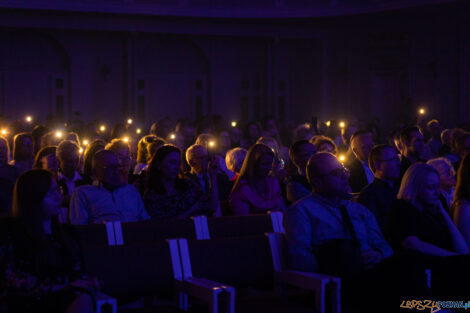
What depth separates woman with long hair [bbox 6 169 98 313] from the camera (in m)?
4.38

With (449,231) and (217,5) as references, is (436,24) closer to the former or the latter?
(217,5)

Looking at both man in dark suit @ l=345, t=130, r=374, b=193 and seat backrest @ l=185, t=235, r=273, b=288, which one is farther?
man in dark suit @ l=345, t=130, r=374, b=193

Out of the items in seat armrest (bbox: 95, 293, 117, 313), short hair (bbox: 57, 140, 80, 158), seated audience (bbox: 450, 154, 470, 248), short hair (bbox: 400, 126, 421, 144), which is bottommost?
seat armrest (bbox: 95, 293, 117, 313)

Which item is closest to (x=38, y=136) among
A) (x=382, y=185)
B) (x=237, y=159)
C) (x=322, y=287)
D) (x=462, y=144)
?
(x=237, y=159)

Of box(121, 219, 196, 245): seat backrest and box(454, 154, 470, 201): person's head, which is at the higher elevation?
box(454, 154, 470, 201): person's head

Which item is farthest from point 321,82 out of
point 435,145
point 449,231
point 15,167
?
point 449,231

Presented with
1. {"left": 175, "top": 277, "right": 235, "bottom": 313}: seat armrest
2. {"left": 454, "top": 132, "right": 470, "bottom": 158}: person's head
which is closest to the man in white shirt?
{"left": 175, "top": 277, "right": 235, "bottom": 313}: seat armrest

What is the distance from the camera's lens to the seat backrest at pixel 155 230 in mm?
5484

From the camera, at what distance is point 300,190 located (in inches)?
277

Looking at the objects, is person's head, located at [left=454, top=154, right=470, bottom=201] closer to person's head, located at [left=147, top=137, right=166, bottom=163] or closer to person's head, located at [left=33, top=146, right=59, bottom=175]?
person's head, located at [left=147, top=137, right=166, bottom=163]

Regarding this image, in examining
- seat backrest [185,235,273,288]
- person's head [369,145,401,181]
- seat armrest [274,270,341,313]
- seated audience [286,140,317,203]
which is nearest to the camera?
seat armrest [274,270,341,313]

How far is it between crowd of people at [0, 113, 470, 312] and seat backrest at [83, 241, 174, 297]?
0.14 meters

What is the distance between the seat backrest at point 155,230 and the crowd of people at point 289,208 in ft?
2.16

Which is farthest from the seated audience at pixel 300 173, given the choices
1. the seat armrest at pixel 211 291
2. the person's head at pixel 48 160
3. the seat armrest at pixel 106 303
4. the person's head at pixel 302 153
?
the seat armrest at pixel 106 303
